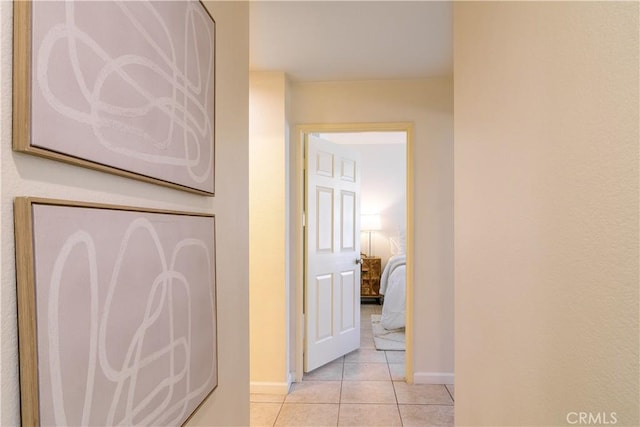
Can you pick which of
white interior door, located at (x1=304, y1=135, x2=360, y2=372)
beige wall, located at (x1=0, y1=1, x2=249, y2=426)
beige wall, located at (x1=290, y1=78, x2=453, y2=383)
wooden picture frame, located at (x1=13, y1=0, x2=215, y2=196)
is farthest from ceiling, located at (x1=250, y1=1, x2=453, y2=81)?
wooden picture frame, located at (x1=13, y1=0, x2=215, y2=196)

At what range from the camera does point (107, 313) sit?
742mm

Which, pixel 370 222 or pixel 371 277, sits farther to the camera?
pixel 370 222

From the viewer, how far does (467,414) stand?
1.55m

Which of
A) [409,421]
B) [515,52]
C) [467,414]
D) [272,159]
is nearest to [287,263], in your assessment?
[272,159]

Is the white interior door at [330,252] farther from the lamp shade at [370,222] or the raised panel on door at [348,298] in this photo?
the lamp shade at [370,222]

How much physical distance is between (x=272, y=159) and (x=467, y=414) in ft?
7.15

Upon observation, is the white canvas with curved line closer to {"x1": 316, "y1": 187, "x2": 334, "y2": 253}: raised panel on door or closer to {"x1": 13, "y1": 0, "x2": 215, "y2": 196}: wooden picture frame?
{"x1": 13, "y1": 0, "x2": 215, "y2": 196}: wooden picture frame

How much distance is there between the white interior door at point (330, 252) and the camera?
3445 mm

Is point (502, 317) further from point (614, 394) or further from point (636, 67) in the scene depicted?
point (636, 67)

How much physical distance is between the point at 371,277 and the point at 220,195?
5.22 metres

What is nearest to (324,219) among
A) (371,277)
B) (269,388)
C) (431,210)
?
(431,210)

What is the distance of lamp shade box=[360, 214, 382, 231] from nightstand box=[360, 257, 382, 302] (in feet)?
1.90

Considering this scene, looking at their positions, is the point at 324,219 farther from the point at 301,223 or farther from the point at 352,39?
the point at 352,39

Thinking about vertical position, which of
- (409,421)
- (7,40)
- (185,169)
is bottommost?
(409,421)
